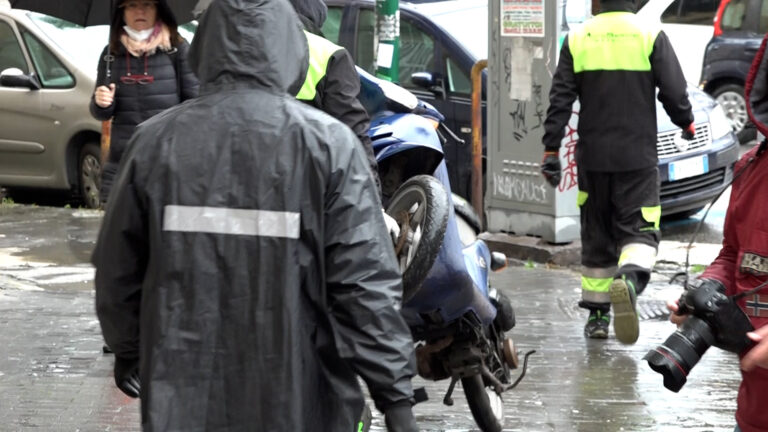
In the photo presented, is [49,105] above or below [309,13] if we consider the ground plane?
below

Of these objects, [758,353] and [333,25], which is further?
[333,25]

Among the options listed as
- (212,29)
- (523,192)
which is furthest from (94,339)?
(212,29)

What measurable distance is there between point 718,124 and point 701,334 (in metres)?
8.45

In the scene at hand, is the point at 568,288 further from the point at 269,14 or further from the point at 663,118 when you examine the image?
the point at 269,14

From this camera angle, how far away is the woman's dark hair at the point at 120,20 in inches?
279

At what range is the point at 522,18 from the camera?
1025cm

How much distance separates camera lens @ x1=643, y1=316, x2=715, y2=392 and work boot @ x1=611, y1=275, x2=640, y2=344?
345cm

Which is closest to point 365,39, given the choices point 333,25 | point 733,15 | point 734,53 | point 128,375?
point 333,25

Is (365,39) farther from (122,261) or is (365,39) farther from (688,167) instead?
(122,261)

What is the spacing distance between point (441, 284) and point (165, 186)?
1.88m

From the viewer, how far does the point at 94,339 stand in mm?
7766

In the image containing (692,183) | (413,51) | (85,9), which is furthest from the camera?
(413,51)

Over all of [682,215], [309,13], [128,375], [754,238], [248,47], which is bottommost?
[682,215]

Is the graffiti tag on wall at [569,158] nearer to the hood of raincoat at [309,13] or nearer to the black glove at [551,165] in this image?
the black glove at [551,165]
